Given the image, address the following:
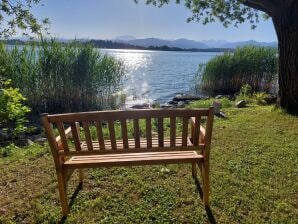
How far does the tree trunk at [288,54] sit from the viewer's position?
28.1ft

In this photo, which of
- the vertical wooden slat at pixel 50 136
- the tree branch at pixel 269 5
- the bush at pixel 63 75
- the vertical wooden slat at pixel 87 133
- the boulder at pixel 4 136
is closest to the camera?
the vertical wooden slat at pixel 50 136

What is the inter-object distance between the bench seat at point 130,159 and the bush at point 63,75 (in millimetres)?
8250

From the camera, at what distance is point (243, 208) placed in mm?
3787

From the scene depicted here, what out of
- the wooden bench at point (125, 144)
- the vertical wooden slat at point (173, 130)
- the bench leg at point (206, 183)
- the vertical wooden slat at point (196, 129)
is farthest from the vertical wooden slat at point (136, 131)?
the bench leg at point (206, 183)

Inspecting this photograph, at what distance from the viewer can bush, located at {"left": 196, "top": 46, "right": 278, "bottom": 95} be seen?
704 inches

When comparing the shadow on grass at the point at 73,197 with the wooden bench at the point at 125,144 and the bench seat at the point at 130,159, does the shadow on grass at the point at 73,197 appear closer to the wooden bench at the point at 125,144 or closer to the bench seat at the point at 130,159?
the wooden bench at the point at 125,144

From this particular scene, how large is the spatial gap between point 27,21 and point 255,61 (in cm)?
1487

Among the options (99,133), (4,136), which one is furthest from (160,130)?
(4,136)

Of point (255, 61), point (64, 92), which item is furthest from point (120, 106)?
point (255, 61)

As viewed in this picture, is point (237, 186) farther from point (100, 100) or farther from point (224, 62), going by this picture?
point (224, 62)

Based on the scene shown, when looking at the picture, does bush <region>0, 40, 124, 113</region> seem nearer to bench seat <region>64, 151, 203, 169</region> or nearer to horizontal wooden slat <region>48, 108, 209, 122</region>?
bench seat <region>64, 151, 203, 169</region>

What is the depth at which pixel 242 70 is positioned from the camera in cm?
1828

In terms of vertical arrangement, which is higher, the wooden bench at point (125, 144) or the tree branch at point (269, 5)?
the tree branch at point (269, 5)

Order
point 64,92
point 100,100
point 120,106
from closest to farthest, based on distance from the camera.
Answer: point 64,92
point 100,100
point 120,106
